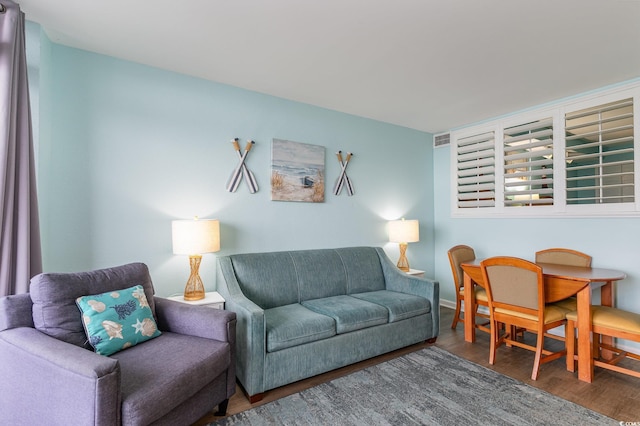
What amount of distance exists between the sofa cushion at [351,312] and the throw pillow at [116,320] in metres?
1.25

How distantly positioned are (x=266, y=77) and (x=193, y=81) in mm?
661

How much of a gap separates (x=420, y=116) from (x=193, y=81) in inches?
102

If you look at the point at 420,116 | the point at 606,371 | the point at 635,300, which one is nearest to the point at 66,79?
the point at 420,116

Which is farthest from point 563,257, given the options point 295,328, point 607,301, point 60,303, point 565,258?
point 60,303

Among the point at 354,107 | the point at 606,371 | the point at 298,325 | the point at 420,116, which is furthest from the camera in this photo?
the point at 420,116

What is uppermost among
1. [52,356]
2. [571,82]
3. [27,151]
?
[571,82]

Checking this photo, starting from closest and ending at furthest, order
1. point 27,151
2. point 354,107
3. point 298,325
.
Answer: point 27,151, point 298,325, point 354,107

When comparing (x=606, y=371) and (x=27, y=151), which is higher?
(x=27, y=151)

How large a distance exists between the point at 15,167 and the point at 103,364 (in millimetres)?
1464

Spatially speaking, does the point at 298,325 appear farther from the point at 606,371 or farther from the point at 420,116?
the point at 420,116

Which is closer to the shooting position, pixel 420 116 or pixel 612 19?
pixel 612 19

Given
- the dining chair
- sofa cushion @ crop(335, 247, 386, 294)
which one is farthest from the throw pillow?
the dining chair

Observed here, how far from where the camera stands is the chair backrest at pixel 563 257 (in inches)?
118

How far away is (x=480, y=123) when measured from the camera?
13.1 ft
